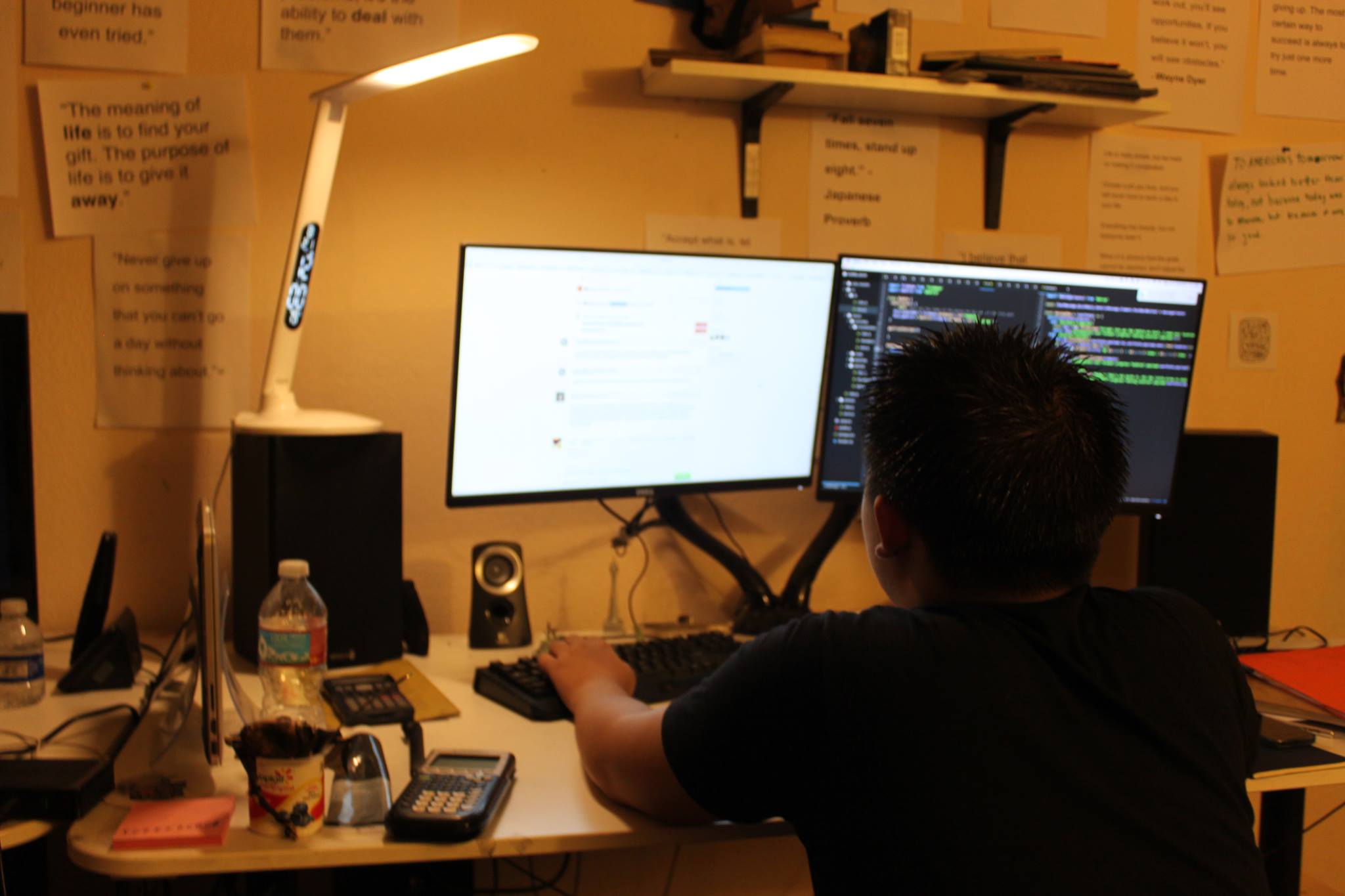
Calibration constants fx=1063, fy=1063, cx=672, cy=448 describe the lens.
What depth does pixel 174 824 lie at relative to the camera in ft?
3.14

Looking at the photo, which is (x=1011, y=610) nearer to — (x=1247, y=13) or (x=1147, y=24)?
(x=1147, y=24)

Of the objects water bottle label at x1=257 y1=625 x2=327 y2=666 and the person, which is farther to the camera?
water bottle label at x1=257 y1=625 x2=327 y2=666

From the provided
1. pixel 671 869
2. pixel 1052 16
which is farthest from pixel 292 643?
pixel 1052 16

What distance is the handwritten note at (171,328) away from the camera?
1.58 meters

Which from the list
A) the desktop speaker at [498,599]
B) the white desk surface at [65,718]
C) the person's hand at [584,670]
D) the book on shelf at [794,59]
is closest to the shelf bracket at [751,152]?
the book on shelf at [794,59]

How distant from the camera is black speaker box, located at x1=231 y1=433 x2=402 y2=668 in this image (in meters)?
1.37

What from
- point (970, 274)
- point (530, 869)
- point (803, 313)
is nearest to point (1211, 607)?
Result: point (970, 274)

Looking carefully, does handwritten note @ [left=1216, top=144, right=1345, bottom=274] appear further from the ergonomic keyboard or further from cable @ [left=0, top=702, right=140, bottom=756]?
cable @ [left=0, top=702, right=140, bottom=756]

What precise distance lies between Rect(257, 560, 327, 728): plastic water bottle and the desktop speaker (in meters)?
0.30

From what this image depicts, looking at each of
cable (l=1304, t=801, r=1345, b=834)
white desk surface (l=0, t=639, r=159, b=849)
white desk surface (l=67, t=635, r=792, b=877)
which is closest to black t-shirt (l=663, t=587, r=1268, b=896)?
white desk surface (l=67, t=635, r=792, b=877)

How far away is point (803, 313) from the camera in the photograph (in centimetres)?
164

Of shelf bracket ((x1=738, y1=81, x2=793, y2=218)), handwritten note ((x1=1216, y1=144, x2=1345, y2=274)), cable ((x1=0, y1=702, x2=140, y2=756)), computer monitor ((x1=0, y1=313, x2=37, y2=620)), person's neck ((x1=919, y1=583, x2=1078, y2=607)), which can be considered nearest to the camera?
person's neck ((x1=919, y1=583, x2=1078, y2=607))

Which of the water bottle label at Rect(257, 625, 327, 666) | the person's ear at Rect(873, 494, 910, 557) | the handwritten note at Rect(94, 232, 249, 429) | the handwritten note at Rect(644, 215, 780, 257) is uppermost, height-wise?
the handwritten note at Rect(644, 215, 780, 257)

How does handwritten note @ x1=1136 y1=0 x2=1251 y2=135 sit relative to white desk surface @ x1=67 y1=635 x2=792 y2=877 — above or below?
above
